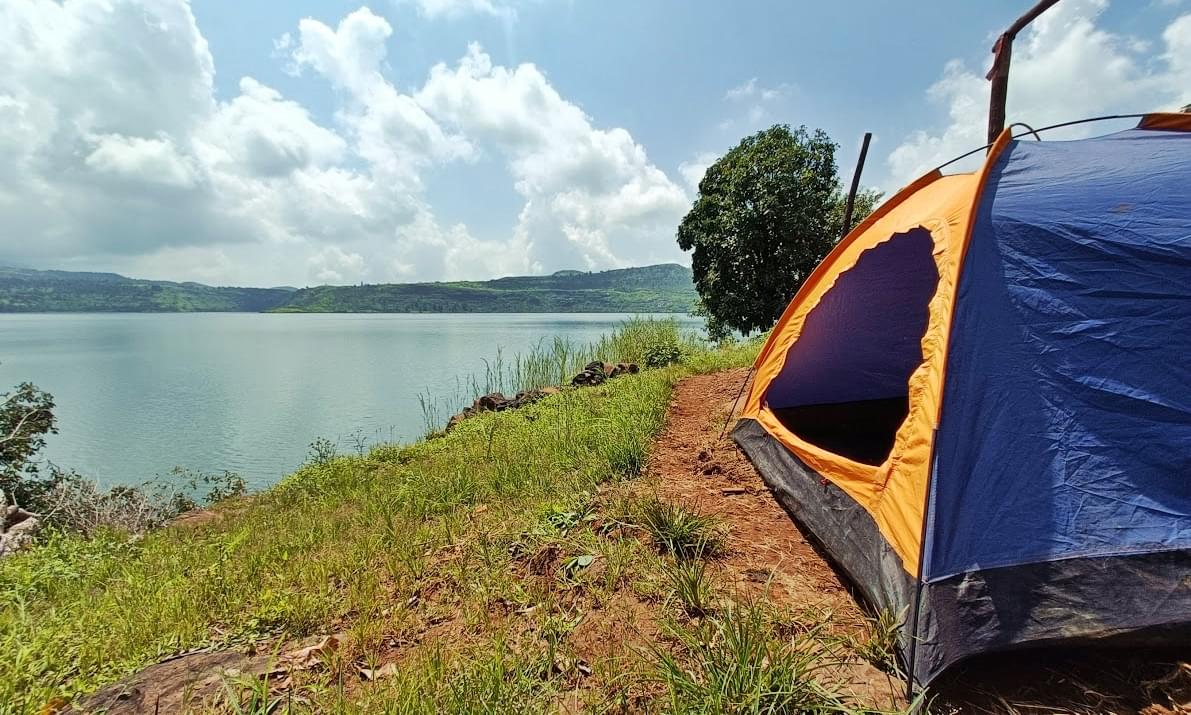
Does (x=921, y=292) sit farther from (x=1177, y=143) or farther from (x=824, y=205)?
(x=824, y=205)

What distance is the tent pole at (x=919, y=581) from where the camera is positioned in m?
1.78

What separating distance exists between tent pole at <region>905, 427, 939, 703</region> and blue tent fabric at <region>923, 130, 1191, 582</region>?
0.06 ft

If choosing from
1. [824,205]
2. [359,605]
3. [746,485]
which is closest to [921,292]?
[746,485]

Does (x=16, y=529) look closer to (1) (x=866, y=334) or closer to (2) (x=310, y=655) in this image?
(2) (x=310, y=655)

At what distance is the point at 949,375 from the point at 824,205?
1352cm

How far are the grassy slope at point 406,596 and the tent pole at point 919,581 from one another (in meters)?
0.43

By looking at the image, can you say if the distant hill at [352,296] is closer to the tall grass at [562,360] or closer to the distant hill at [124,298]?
the distant hill at [124,298]

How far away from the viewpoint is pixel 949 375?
7.00ft

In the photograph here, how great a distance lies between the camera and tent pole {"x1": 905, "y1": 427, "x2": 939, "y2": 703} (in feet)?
5.84

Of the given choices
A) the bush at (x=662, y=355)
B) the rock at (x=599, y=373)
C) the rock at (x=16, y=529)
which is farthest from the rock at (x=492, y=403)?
the rock at (x=16, y=529)

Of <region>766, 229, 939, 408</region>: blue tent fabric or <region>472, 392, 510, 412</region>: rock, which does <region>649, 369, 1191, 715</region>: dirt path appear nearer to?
<region>766, 229, 939, 408</region>: blue tent fabric

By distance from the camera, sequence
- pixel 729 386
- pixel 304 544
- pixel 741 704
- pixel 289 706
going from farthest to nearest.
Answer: pixel 729 386 < pixel 304 544 < pixel 289 706 < pixel 741 704

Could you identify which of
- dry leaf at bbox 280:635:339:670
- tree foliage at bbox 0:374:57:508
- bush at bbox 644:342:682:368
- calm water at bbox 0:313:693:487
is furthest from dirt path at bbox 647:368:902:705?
tree foliage at bbox 0:374:57:508

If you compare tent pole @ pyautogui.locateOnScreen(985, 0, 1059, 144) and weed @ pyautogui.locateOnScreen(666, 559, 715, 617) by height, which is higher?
A: tent pole @ pyautogui.locateOnScreen(985, 0, 1059, 144)
